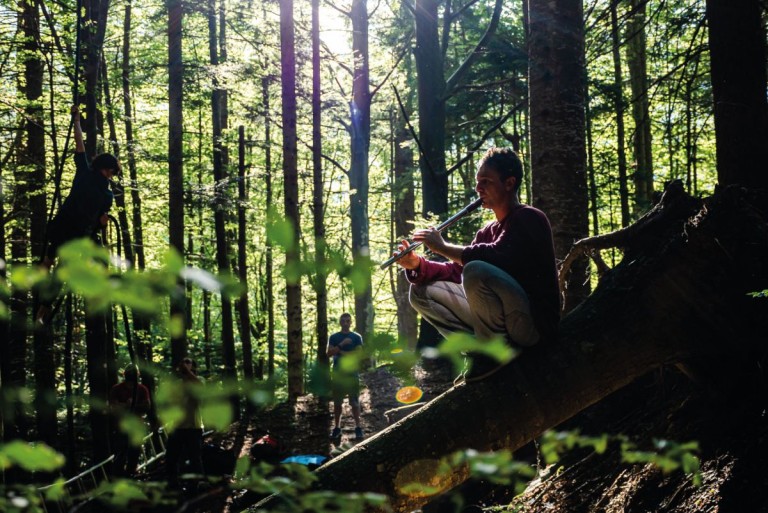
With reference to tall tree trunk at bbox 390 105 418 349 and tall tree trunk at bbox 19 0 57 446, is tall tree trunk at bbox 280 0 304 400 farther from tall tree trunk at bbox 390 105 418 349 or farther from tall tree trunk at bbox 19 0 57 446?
tall tree trunk at bbox 390 105 418 349

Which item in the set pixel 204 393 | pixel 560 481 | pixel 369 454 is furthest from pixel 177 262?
pixel 560 481

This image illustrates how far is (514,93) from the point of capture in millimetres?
13703

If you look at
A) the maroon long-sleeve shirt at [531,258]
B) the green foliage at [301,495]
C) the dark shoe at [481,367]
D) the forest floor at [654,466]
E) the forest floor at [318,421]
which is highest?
the maroon long-sleeve shirt at [531,258]

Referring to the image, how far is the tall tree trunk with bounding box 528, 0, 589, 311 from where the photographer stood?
5.66 m

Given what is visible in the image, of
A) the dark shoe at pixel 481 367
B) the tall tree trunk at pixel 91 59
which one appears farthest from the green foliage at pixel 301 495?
the tall tree trunk at pixel 91 59

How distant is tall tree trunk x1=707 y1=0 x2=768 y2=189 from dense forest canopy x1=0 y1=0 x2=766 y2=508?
21 mm

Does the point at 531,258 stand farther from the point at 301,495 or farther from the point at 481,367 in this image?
the point at 301,495

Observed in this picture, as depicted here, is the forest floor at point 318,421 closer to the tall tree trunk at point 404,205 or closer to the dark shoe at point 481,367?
the tall tree trunk at point 404,205

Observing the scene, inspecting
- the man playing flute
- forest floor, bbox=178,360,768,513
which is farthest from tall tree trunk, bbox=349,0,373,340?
the man playing flute

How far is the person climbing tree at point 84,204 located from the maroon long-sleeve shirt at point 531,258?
4.05 meters

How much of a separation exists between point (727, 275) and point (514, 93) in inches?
428

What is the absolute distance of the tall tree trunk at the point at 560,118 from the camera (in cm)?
566

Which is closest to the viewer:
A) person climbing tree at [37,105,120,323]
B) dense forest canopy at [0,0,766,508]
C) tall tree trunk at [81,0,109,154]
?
dense forest canopy at [0,0,766,508]

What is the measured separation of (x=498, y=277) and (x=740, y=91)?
2.87m
